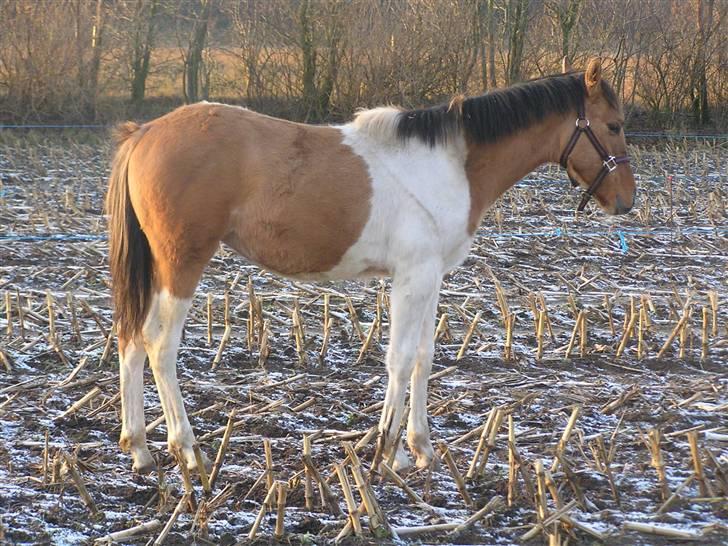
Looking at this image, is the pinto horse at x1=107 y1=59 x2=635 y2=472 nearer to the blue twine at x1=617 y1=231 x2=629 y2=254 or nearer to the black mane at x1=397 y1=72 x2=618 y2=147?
the black mane at x1=397 y1=72 x2=618 y2=147

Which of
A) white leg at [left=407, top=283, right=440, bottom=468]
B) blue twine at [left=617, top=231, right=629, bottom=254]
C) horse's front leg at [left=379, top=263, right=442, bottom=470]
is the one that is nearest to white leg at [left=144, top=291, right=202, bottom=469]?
horse's front leg at [left=379, top=263, right=442, bottom=470]

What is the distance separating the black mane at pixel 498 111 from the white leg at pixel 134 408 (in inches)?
78.8

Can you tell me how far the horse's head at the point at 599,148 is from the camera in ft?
19.7

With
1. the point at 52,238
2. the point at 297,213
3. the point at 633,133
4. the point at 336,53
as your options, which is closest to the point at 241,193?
the point at 297,213

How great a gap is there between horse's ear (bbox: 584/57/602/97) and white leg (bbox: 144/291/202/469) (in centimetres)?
278

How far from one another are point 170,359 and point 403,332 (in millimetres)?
1320

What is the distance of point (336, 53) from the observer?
24891mm

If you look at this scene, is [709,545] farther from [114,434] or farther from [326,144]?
[114,434]

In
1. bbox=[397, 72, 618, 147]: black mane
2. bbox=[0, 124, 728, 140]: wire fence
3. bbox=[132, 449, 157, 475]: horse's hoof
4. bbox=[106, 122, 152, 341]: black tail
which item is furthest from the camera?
bbox=[0, 124, 728, 140]: wire fence

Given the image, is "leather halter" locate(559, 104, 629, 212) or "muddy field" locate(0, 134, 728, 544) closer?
"muddy field" locate(0, 134, 728, 544)

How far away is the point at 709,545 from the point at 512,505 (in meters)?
0.94

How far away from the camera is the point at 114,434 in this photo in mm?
5809

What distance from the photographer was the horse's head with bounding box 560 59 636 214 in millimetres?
6004

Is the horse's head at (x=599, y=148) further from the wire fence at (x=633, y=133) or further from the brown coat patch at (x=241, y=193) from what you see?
the wire fence at (x=633, y=133)
